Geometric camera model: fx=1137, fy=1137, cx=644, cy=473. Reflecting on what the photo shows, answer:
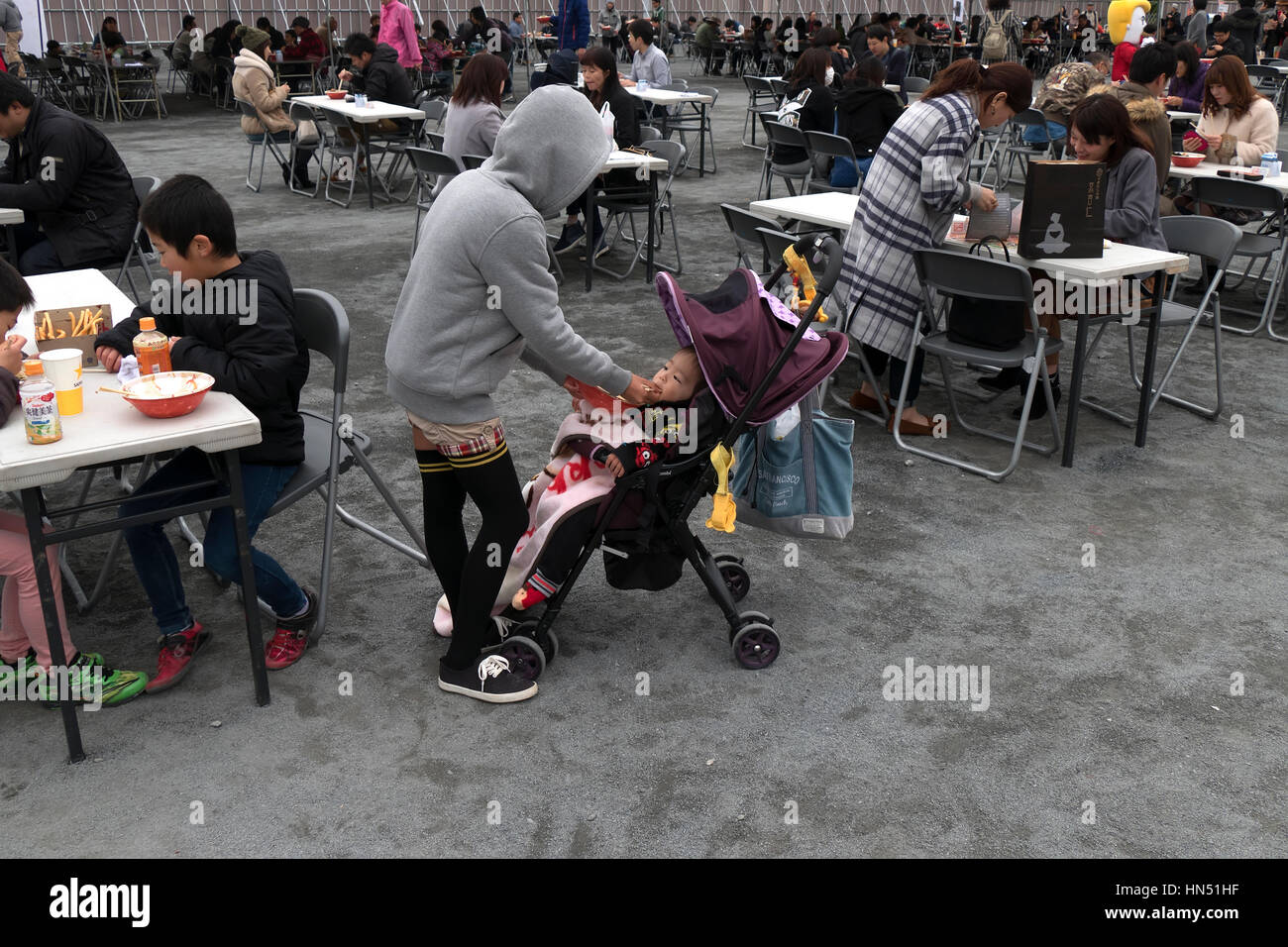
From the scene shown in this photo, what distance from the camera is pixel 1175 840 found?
2.43 metres

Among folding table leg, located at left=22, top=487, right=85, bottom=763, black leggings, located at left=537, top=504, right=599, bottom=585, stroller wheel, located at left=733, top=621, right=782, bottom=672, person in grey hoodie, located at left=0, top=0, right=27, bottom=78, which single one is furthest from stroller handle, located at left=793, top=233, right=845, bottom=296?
person in grey hoodie, located at left=0, top=0, right=27, bottom=78

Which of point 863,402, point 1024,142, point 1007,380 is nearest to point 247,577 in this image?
point 863,402

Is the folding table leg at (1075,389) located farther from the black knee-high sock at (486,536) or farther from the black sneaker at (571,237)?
the black sneaker at (571,237)

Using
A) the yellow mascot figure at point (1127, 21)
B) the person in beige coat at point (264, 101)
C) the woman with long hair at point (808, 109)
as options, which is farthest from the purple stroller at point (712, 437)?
the yellow mascot figure at point (1127, 21)

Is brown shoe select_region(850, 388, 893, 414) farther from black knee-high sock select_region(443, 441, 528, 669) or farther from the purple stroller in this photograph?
black knee-high sock select_region(443, 441, 528, 669)

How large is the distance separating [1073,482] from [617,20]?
22981 mm

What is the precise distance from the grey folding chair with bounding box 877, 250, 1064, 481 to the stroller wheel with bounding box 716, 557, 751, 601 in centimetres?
141

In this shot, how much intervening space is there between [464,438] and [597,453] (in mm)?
378

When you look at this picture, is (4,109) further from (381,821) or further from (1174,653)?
(1174,653)

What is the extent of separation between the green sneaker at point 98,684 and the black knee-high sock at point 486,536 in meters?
0.82

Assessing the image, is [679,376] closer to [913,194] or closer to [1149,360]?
[913,194]

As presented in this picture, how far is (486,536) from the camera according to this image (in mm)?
2771

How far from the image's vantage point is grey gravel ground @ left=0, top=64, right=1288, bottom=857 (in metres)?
2.45

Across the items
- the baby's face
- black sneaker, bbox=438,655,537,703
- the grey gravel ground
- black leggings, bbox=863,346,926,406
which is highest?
the baby's face
